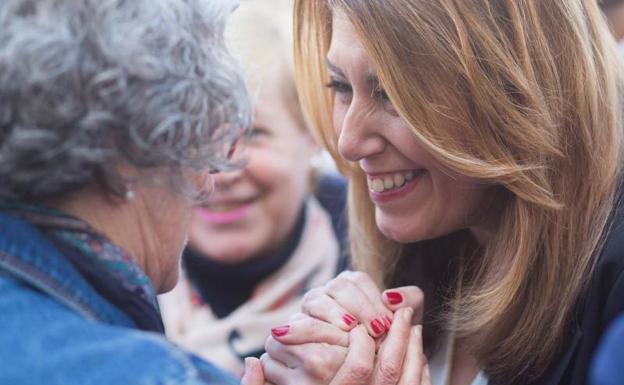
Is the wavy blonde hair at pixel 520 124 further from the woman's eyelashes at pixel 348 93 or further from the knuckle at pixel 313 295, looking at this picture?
the knuckle at pixel 313 295

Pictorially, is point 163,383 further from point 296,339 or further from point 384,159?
point 384,159

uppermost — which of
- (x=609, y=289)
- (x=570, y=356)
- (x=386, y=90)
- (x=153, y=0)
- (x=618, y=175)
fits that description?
(x=153, y=0)

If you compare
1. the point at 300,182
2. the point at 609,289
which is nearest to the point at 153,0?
the point at 609,289

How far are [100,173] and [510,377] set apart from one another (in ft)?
3.40

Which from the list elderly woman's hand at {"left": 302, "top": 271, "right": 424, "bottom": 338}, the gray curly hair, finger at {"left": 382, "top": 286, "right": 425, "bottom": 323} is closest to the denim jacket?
the gray curly hair

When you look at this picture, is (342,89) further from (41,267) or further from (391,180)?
(41,267)

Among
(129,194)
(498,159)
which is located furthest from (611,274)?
(129,194)

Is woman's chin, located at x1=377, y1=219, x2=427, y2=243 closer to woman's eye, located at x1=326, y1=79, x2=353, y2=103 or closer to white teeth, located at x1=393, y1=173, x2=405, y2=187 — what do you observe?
white teeth, located at x1=393, y1=173, x2=405, y2=187

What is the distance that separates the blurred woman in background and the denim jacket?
2139mm

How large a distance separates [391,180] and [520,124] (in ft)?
1.13

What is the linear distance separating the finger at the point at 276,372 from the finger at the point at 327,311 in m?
0.14

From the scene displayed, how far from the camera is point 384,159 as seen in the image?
Answer: 1897 millimetres

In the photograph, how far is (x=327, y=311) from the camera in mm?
1834

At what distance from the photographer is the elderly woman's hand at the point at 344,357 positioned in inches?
67.1
